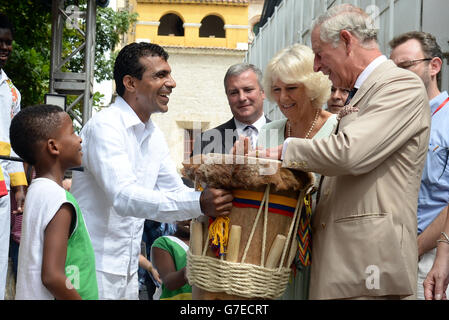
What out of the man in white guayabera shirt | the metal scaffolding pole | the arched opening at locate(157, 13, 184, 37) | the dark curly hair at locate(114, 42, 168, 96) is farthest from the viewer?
the arched opening at locate(157, 13, 184, 37)

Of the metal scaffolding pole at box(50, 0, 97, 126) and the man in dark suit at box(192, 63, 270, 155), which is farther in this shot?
the metal scaffolding pole at box(50, 0, 97, 126)

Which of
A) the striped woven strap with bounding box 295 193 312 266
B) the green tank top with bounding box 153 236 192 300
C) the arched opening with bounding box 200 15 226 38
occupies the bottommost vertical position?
the green tank top with bounding box 153 236 192 300

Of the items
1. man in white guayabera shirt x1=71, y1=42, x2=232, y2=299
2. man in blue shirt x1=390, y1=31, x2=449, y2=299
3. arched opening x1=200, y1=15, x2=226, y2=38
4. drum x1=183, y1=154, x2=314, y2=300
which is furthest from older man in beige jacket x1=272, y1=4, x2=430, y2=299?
arched opening x1=200, y1=15, x2=226, y2=38

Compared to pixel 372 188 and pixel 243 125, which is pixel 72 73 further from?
pixel 372 188

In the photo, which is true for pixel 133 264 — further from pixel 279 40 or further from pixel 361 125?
pixel 279 40

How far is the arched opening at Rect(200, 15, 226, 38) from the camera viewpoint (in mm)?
39344

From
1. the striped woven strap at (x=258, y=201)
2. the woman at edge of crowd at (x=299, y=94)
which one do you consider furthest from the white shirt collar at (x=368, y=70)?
the woman at edge of crowd at (x=299, y=94)

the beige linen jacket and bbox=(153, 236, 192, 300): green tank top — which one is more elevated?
the beige linen jacket

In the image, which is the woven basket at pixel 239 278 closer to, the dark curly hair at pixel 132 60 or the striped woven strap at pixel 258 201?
the striped woven strap at pixel 258 201

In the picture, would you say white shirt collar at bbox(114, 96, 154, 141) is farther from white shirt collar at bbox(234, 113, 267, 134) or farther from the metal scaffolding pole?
the metal scaffolding pole

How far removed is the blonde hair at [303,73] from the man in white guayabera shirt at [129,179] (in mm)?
725

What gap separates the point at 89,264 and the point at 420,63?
221 centimetres

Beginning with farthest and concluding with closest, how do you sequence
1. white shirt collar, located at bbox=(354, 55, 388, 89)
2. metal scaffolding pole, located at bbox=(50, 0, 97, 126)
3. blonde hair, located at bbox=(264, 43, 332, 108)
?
1. metal scaffolding pole, located at bbox=(50, 0, 97, 126)
2. blonde hair, located at bbox=(264, 43, 332, 108)
3. white shirt collar, located at bbox=(354, 55, 388, 89)

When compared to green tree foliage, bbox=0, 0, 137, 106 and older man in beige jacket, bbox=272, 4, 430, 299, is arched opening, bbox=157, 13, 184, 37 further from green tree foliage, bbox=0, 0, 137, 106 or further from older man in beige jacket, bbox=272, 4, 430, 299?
older man in beige jacket, bbox=272, 4, 430, 299
